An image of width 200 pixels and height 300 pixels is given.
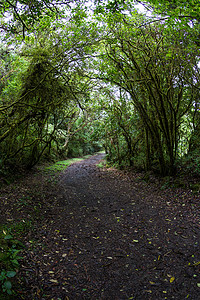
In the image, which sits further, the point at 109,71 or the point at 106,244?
the point at 109,71

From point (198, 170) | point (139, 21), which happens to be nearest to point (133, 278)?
point (198, 170)

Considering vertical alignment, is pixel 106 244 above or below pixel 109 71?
below

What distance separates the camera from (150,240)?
12.1 ft

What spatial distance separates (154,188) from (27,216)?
15.1ft

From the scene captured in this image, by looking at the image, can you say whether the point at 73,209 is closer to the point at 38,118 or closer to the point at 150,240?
the point at 150,240

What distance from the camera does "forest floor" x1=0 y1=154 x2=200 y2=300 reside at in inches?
99.1

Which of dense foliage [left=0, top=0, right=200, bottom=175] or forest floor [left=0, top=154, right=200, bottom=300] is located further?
dense foliage [left=0, top=0, right=200, bottom=175]

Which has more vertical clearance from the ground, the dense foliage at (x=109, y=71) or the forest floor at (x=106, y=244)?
the dense foliage at (x=109, y=71)

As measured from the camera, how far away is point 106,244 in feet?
11.9

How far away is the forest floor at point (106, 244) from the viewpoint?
8.26 feet

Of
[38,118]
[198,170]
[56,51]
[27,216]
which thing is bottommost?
[27,216]

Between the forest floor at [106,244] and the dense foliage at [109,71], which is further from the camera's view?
the dense foliage at [109,71]

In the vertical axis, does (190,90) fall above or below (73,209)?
above

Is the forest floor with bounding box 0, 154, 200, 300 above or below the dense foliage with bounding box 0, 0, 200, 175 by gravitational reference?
below
